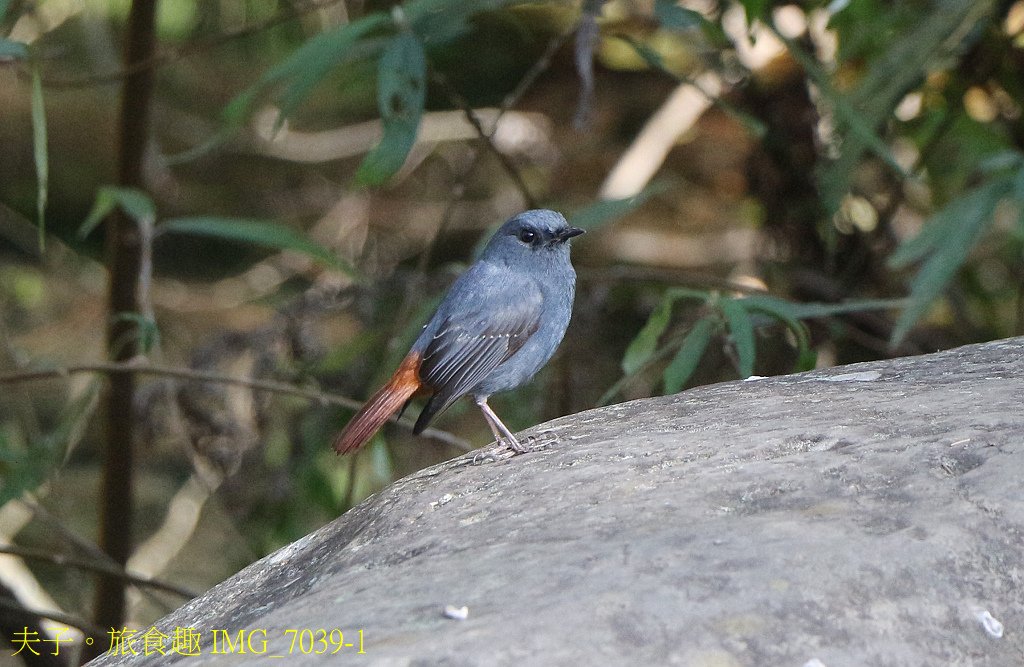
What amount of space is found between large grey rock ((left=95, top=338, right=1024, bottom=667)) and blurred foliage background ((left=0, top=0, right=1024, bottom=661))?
1016 mm

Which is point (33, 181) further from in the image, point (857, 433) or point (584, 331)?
point (857, 433)

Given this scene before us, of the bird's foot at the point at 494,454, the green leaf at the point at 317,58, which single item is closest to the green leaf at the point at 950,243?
the bird's foot at the point at 494,454

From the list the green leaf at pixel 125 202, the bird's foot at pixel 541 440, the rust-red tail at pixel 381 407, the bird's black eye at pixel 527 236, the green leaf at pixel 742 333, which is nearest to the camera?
the bird's foot at pixel 541 440

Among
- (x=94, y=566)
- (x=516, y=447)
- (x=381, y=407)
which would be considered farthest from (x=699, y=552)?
(x=94, y=566)

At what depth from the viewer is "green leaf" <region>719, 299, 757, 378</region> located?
3.60 metres

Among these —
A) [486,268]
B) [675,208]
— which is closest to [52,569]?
[486,268]

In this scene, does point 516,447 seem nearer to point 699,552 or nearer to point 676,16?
point 699,552

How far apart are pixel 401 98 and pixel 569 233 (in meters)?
0.73

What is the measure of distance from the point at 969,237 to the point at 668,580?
2046 millimetres

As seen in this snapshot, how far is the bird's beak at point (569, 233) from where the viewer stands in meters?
3.89

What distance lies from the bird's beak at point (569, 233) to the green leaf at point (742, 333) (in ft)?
1.83

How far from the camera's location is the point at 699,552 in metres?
1.99

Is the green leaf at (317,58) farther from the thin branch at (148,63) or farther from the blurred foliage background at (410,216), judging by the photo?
the thin branch at (148,63)

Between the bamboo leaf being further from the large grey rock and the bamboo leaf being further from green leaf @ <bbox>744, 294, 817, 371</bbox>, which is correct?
the large grey rock
